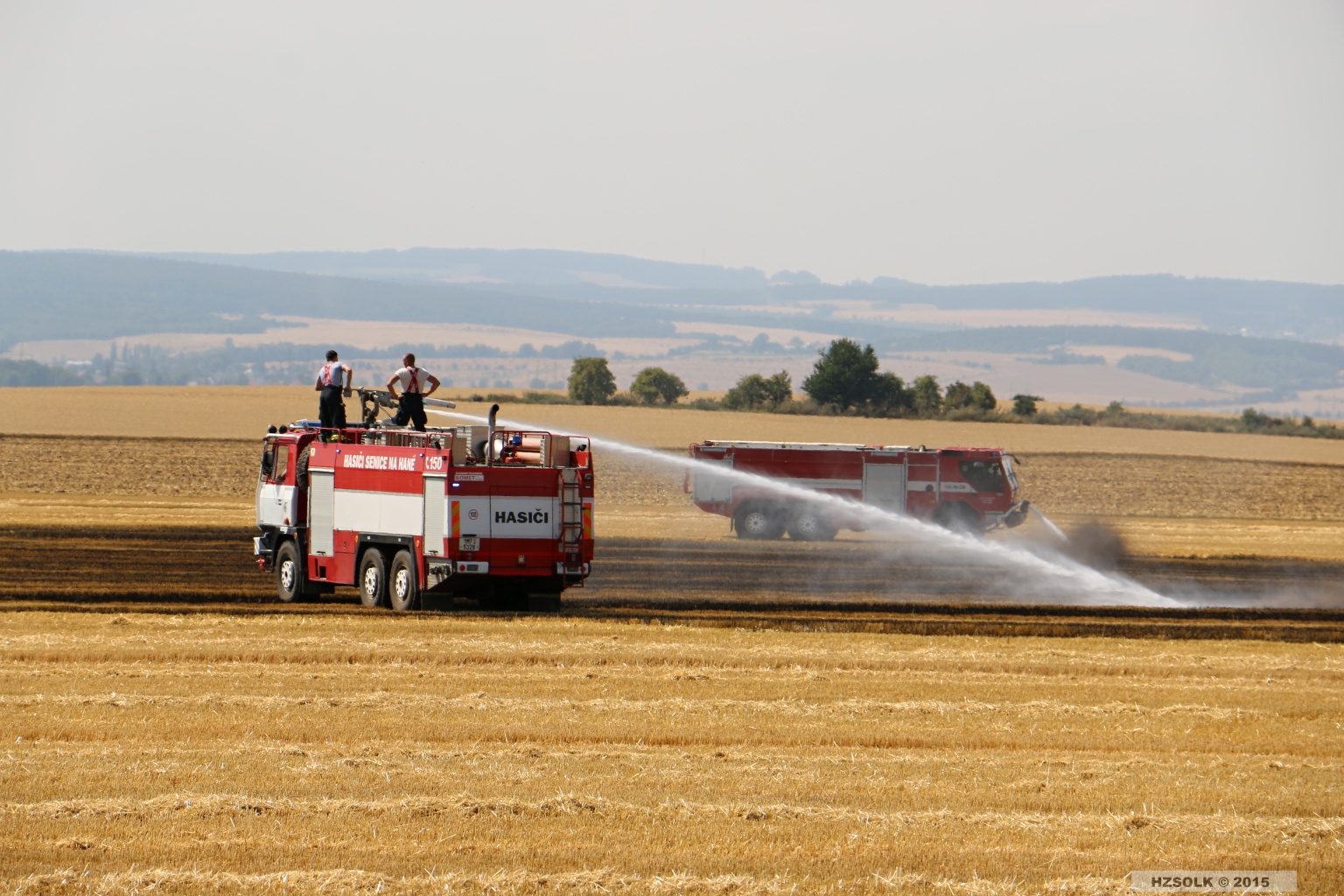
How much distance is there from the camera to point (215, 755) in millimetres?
12188

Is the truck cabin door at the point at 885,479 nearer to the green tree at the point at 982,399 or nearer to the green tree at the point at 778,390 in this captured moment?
the green tree at the point at 778,390

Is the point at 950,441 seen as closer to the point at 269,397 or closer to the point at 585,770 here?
the point at 269,397

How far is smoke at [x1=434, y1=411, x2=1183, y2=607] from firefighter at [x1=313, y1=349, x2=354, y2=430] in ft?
6.83

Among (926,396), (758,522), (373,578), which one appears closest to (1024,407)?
(926,396)

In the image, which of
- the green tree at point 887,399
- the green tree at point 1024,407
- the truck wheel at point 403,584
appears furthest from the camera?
the green tree at point 1024,407

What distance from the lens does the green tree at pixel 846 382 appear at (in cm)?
10625

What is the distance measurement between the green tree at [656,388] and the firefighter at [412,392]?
84.1 meters

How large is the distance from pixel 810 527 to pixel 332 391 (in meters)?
21.1

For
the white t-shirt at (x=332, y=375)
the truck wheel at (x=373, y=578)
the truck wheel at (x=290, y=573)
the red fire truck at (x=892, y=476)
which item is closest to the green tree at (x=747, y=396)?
the red fire truck at (x=892, y=476)

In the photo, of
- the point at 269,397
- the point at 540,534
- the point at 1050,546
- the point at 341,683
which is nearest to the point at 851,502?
the point at 1050,546

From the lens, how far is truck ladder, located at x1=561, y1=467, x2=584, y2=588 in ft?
76.6

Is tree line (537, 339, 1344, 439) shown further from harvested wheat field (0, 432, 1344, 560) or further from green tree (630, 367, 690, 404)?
harvested wheat field (0, 432, 1344, 560)

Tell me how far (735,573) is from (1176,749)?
17.8m

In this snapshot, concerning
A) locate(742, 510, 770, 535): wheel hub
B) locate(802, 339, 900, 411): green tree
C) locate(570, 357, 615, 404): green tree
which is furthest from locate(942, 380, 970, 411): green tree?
locate(742, 510, 770, 535): wheel hub
